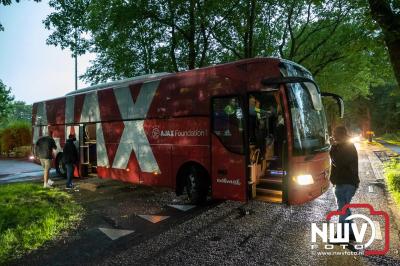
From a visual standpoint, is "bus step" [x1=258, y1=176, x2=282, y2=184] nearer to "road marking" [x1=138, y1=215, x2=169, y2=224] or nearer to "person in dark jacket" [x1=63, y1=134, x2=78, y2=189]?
"road marking" [x1=138, y1=215, x2=169, y2=224]

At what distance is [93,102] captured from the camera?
39.6 ft

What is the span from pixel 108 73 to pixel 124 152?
13.9 meters

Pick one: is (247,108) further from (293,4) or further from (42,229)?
(293,4)

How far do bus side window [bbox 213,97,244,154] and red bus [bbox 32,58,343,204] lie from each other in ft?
0.07

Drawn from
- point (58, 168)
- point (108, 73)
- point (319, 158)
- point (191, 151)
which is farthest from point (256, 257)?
point (108, 73)

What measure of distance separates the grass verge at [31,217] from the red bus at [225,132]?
223 centimetres

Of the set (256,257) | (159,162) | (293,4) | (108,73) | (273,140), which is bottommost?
(256,257)

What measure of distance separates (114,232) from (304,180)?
12.9 ft

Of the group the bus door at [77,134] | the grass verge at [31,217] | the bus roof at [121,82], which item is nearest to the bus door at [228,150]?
the bus roof at [121,82]

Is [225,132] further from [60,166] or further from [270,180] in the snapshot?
[60,166]

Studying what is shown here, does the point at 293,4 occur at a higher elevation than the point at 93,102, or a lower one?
higher

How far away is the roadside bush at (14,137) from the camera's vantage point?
Answer: 28.9 meters

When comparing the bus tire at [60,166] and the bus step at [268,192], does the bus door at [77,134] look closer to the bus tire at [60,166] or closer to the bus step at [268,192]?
the bus tire at [60,166]

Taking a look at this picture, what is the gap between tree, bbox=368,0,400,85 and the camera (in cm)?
774
